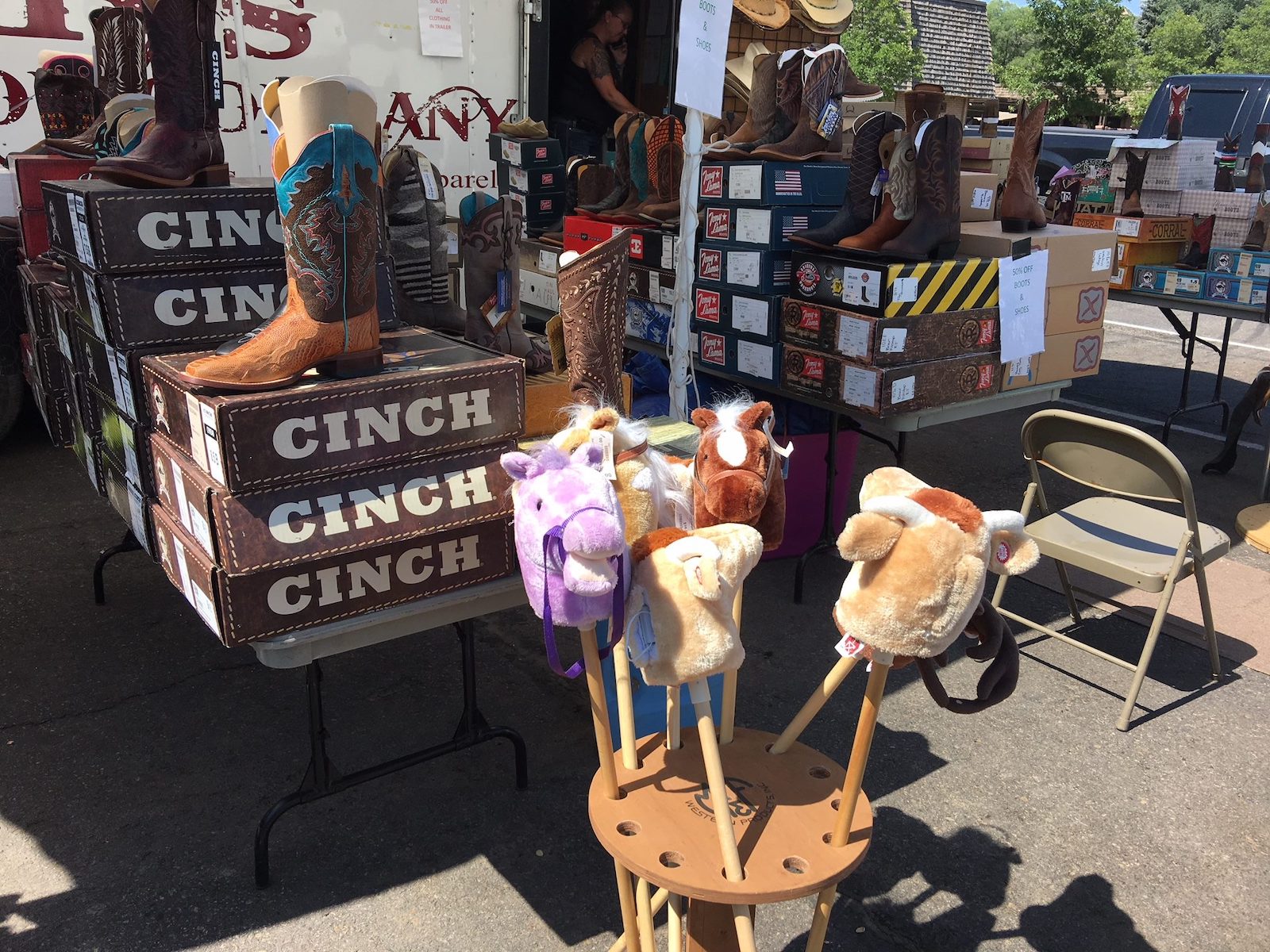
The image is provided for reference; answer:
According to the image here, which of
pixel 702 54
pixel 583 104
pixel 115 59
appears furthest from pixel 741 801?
pixel 583 104

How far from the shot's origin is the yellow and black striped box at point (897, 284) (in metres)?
3.49

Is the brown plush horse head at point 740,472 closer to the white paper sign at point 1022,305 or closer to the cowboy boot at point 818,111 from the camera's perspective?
the white paper sign at point 1022,305

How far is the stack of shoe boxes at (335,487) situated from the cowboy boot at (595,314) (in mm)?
362

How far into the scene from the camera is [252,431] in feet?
6.45

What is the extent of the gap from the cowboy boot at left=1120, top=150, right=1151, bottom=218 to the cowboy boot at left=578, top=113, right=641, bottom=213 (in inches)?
129

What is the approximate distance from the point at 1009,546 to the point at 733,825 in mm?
672

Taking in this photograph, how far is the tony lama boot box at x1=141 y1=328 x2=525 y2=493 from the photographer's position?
1.98 m

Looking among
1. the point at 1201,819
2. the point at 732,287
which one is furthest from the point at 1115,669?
the point at 732,287

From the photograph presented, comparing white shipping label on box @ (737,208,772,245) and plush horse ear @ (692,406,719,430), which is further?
white shipping label on box @ (737,208,772,245)

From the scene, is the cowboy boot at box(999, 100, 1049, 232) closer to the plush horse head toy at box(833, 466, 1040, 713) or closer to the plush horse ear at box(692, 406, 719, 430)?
the plush horse ear at box(692, 406, 719, 430)

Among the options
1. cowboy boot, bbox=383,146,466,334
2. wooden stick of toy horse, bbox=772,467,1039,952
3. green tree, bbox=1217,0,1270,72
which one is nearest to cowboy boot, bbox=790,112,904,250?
cowboy boot, bbox=383,146,466,334

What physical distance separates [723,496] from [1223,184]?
18.6 feet

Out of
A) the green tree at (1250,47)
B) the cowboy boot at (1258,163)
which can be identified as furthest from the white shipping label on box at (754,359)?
the green tree at (1250,47)

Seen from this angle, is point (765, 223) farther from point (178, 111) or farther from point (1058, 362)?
point (178, 111)
